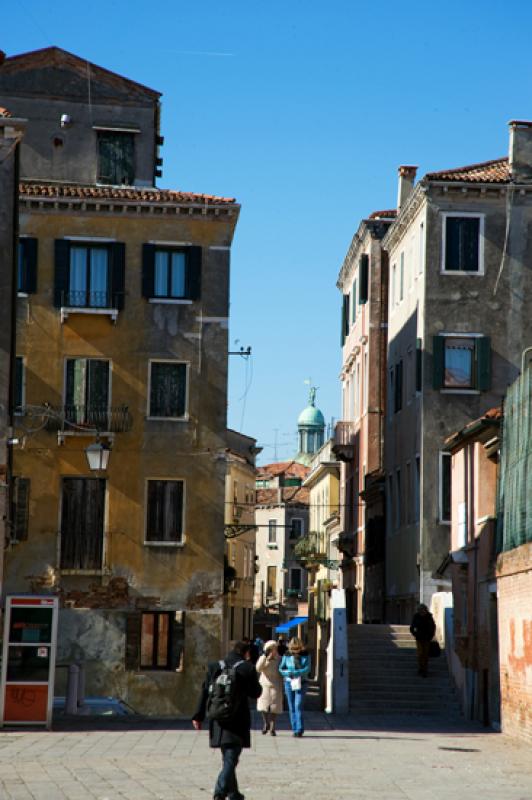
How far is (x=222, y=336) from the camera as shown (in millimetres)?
37188

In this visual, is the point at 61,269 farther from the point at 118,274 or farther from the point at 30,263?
the point at 118,274

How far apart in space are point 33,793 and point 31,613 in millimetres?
9152

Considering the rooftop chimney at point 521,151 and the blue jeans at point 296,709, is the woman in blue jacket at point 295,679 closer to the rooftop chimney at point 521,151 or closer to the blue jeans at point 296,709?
the blue jeans at point 296,709

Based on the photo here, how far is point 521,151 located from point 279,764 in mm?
25330

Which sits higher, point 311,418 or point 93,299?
point 311,418

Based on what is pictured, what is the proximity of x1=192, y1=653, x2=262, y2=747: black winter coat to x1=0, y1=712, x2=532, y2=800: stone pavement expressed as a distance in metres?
1.06

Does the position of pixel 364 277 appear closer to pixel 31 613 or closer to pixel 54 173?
pixel 54 173

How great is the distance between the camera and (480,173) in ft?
133

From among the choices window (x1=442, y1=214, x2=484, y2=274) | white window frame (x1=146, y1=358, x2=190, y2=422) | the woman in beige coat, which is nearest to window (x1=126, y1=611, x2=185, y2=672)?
white window frame (x1=146, y1=358, x2=190, y2=422)

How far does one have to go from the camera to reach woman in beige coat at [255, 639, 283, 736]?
79.7 ft

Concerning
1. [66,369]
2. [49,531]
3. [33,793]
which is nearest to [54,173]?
[66,369]

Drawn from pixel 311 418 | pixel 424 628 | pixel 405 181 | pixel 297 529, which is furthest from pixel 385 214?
pixel 311 418

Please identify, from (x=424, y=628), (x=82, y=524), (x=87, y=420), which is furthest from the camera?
(x=87, y=420)

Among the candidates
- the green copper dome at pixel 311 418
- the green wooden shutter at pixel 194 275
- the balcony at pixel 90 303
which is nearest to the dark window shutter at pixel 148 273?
the balcony at pixel 90 303
